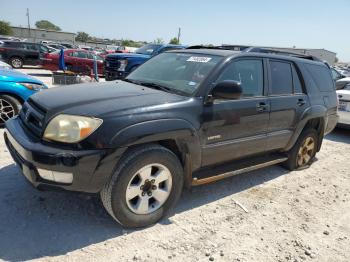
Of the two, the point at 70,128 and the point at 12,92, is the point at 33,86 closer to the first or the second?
the point at 12,92

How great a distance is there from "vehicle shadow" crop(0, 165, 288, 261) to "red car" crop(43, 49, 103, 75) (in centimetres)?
1268

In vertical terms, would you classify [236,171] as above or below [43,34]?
below

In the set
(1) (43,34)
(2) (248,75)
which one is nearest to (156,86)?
(2) (248,75)

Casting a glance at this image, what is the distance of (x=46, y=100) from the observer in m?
3.23

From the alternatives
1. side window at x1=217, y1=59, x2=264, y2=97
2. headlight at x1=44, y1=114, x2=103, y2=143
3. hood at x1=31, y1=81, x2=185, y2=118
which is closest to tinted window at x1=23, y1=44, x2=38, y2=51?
hood at x1=31, y1=81, x2=185, y2=118

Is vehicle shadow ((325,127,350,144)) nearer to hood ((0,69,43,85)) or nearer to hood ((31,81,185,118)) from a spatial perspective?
hood ((31,81,185,118))

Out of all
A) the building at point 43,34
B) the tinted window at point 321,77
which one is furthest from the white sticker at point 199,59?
the building at point 43,34

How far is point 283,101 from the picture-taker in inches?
172

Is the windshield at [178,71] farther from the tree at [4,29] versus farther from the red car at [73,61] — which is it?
the tree at [4,29]

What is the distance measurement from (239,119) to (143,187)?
4.57 feet

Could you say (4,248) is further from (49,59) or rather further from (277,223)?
(49,59)

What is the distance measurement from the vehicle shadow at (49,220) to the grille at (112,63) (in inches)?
336

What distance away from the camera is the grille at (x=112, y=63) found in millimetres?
12173

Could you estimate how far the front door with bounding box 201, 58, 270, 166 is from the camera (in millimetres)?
3518
